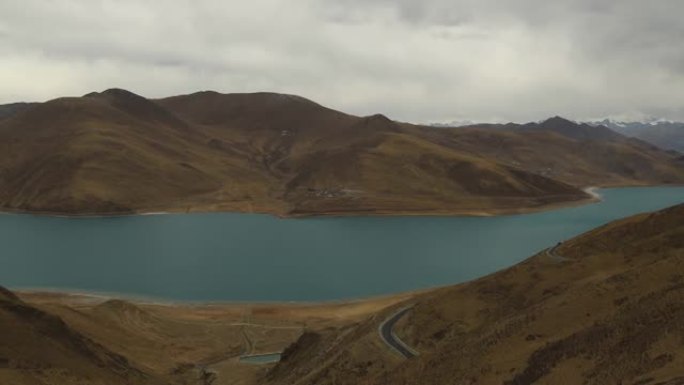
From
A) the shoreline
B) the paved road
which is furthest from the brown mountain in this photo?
the shoreline

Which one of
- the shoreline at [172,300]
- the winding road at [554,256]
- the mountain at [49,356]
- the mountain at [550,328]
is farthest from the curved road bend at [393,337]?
the shoreline at [172,300]

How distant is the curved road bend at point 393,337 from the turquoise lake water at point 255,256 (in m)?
42.7

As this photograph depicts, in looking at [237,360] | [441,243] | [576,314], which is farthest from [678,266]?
[441,243]

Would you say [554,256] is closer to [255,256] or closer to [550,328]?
[550,328]

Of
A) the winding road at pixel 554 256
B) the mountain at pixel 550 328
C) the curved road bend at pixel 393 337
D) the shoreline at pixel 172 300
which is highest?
the winding road at pixel 554 256

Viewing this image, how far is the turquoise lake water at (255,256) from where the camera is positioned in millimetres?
116250

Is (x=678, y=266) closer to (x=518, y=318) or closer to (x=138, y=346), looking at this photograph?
(x=518, y=318)

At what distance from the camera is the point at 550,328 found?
46375 millimetres

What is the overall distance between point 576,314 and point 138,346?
166ft

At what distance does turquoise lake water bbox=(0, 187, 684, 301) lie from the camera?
116 m

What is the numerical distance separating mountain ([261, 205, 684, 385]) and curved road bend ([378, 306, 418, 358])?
0.72 m

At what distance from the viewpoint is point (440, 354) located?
48875mm

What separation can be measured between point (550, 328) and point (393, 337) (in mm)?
17554

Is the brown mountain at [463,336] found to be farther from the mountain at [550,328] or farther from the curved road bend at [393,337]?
the curved road bend at [393,337]
